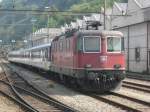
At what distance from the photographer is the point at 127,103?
18.2m

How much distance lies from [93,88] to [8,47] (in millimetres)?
136113

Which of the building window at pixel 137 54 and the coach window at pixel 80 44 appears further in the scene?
the building window at pixel 137 54

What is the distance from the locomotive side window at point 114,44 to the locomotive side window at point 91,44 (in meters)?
0.53

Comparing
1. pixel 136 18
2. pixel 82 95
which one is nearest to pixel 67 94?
pixel 82 95

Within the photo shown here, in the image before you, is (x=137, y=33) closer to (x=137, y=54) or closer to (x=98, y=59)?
(x=137, y=54)

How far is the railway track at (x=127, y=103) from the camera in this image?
16322 mm

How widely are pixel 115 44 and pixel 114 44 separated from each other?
0.05m

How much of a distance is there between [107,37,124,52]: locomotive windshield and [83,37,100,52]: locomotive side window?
53 cm

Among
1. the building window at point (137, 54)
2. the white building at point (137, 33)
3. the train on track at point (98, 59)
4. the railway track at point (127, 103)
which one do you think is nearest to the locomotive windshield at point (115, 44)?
the train on track at point (98, 59)

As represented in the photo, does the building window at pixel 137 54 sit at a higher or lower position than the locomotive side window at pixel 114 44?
lower

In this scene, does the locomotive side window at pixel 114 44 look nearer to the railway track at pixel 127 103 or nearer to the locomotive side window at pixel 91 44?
the locomotive side window at pixel 91 44

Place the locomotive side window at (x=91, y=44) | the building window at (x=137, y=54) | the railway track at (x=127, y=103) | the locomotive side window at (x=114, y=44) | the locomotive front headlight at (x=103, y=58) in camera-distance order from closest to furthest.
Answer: the railway track at (x=127, y=103) → the locomotive front headlight at (x=103, y=58) → the locomotive side window at (x=91, y=44) → the locomotive side window at (x=114, y=44) → the building window at (x=137, y=54)

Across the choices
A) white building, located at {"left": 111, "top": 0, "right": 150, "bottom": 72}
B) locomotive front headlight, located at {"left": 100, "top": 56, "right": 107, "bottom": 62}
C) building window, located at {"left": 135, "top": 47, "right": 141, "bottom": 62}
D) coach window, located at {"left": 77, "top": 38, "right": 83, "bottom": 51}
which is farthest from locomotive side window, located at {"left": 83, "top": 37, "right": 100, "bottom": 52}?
building window, located at {"left": 135, "top": 47, "right": 141, "bottom": 62}

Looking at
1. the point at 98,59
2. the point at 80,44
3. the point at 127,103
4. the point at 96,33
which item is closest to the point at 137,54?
the point at 96,33
